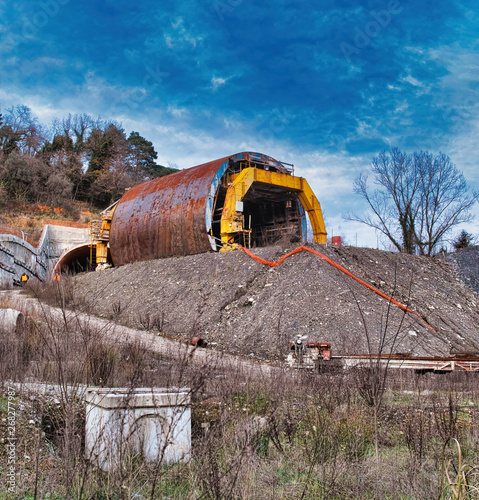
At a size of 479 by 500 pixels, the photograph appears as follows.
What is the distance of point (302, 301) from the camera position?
1193 centimetres

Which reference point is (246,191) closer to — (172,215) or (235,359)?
(172,215)

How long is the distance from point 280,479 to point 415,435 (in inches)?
70.4

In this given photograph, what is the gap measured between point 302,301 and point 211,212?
21.0 ft

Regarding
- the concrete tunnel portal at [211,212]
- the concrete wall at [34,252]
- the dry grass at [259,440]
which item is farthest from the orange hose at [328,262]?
the concrete wall at [34,252]

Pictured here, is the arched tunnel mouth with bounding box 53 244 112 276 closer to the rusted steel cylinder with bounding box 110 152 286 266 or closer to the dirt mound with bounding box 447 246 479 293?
the rusted steel cylinder with bounding box 110 152 286 266

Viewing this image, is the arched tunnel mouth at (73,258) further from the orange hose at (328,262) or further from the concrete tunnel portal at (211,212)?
the orange hose at (328,262)

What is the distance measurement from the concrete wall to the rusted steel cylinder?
5393 mm

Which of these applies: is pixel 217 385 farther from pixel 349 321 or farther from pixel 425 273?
pixel 425 273

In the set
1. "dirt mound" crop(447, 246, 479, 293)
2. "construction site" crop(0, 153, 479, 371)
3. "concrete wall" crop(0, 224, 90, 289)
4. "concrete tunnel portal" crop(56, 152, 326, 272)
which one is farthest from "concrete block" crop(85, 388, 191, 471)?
"concrete wall" crop(0, 224, 90, 289)

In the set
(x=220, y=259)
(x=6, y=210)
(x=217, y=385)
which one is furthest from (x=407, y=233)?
(x=6, y=210)

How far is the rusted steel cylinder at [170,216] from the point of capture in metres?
17.4

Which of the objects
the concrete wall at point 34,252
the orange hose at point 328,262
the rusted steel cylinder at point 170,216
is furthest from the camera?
the concrete wall at point 34,252

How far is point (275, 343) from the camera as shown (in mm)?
10711

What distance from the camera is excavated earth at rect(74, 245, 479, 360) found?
35.2 ft
